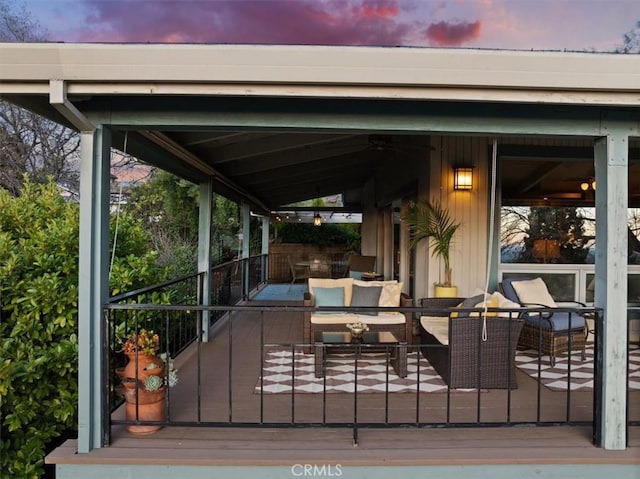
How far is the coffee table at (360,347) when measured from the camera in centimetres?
392

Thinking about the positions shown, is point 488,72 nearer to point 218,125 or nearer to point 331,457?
point 218,125

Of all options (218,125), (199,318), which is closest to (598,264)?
(218,125)

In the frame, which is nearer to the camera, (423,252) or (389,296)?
(389,296)

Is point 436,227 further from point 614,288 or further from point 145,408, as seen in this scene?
point 145,408

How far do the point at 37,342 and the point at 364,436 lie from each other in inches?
108

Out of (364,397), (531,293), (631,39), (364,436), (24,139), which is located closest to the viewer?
(364,436)

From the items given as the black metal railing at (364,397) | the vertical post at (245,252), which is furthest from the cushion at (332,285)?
the vertical post at (245,252)

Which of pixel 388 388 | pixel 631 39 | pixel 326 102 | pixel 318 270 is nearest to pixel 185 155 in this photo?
pixel 326 102

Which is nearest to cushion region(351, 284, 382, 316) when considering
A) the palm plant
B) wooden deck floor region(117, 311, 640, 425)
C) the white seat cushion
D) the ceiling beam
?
the white seat cushion

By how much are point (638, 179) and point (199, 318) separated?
5.91 metres

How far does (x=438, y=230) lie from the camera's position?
5.54 metres

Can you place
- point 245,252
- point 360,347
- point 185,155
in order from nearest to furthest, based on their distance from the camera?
point 360,347, point 185,155, point 245,252

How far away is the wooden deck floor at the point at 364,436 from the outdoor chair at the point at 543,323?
1.02 metres

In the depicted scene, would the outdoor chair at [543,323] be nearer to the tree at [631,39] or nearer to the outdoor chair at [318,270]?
the outdoor chair at [318,270]
